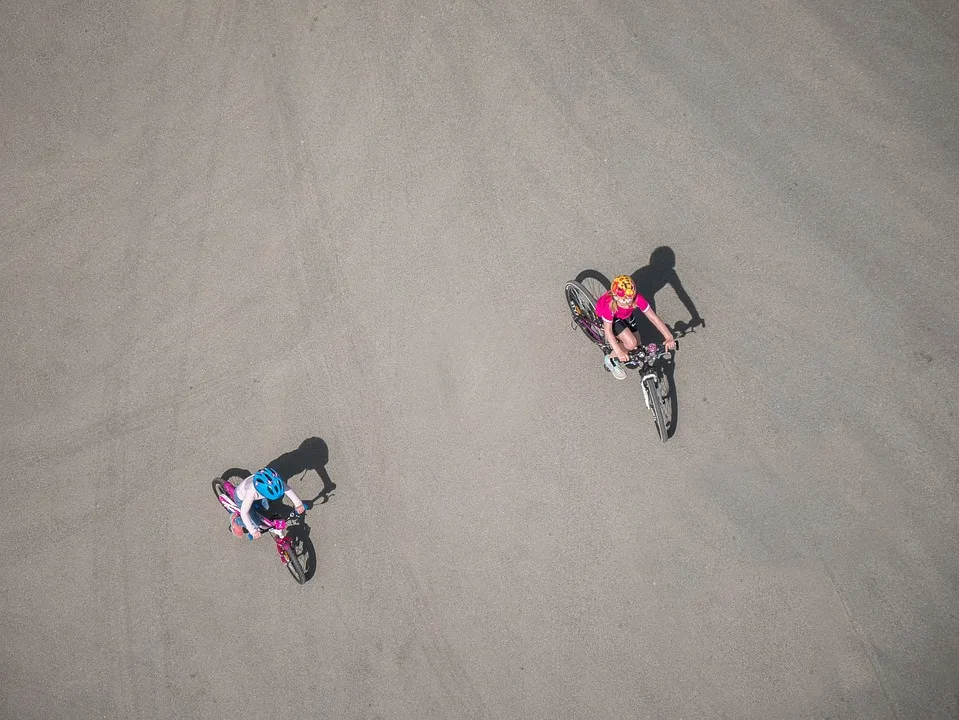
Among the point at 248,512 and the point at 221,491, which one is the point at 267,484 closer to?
the point at 248,512

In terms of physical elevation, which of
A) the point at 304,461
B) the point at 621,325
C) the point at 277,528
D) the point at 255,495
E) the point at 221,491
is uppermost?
the point at 221,491

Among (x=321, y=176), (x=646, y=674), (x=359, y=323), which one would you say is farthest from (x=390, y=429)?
(x=646, y=674)

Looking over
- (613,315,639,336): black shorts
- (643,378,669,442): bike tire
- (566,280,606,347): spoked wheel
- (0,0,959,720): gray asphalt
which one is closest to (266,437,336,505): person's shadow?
(0,0,959,720): gray asphalt

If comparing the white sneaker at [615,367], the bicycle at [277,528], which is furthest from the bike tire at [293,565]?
the white sneaker at [615,367]

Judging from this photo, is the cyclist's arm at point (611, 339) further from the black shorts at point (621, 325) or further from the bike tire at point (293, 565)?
the bike tire at point (293, 565)

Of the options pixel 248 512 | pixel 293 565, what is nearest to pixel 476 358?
pixel 248 512

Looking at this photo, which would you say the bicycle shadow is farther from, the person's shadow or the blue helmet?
the blue helmet
